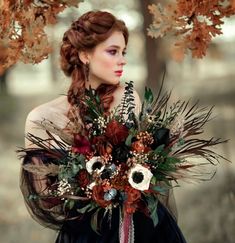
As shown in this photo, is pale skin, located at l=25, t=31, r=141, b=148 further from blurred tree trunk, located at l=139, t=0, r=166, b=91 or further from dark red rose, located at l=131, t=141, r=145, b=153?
blurred tree trunk, located at l=139, t=0, r=166, b=91

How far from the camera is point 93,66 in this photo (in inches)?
126

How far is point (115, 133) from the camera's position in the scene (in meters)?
2.76

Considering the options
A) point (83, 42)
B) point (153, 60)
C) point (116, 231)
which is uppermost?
point (153, 60)

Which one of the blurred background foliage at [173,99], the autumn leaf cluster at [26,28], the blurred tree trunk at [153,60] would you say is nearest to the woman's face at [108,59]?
the autumn leaf cluster at [26,28]

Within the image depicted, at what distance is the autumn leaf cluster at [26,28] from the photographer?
3428 mm

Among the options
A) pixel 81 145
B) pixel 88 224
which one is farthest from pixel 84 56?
pixel 88 224

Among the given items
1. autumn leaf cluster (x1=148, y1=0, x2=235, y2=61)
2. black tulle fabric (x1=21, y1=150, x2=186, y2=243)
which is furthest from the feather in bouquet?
autumn leaf cluster (x1=148, y1=0, x2=235, y2=61)

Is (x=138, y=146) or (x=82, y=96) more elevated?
(x=82, y=96)

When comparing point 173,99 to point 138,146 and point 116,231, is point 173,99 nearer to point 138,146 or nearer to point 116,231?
point 116,231

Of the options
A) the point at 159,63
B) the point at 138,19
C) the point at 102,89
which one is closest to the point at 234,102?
the point at 159,63

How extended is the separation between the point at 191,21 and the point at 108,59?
A: 577mm

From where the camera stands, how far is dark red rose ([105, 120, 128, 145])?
276cm

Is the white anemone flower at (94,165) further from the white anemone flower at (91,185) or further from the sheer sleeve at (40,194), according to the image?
the sheer sleeve at (40,194)

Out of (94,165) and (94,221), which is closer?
(94,165)
